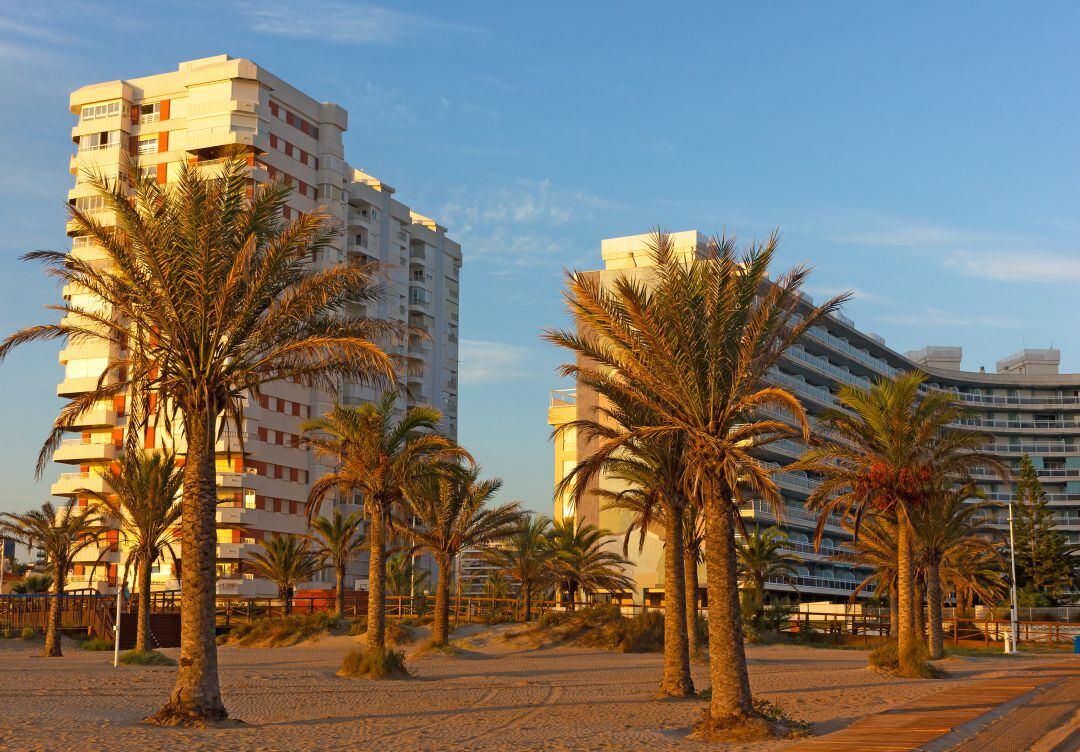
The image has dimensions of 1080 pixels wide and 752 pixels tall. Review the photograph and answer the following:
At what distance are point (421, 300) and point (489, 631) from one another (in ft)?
197

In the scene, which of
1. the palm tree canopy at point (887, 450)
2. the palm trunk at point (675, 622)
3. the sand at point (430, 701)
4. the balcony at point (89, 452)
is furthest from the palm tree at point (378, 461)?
the balcony at point (89, 452)

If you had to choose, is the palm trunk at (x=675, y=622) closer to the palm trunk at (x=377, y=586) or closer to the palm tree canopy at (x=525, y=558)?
the palm trunk at (x=377, y=586)

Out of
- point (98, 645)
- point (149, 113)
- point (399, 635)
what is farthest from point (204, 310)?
point (149, 113)

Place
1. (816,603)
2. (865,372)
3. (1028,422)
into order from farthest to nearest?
1. (1028,422)
2. (865,372)
3. (816,603)

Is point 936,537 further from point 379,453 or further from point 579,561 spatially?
point 579,561

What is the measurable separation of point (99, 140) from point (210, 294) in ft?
227

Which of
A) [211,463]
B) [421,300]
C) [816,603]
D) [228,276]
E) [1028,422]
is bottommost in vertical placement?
[816,603]

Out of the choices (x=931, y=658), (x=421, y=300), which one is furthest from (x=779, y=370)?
(x=931, y=658)

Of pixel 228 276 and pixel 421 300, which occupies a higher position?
pixel 421 300

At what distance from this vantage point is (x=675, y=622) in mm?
24531

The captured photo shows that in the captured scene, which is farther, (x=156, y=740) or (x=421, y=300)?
(x=421, y=300)

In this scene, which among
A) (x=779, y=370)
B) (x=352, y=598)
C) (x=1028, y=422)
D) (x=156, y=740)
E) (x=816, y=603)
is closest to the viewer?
(x=156, y=740)

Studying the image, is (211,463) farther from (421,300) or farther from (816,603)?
(421,300)

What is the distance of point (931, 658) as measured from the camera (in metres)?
39.1
